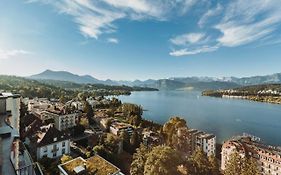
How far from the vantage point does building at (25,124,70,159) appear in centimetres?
1706

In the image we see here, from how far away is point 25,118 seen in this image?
2517 centimetres

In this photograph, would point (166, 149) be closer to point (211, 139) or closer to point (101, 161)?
point (101, 161)

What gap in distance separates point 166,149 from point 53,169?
8053mm

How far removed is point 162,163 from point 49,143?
9.48 metres

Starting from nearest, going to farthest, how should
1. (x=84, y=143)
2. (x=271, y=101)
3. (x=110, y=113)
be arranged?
(x=84, y=143), (x=110, y=113), (x=271, y=101)

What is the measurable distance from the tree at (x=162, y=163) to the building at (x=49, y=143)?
782 centimetres

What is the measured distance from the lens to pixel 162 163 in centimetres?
1473

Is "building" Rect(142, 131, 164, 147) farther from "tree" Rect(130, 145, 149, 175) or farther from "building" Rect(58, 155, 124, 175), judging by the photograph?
"building" Rect(58, 155, 124, 175)

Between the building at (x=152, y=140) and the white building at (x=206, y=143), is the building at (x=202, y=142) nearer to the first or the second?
the white building at (x=206, y=143)

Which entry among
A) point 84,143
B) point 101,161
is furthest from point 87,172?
point 84,143

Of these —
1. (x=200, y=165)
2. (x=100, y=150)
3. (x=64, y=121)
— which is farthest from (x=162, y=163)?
(x=64, y=121)

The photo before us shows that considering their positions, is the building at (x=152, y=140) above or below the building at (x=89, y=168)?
below

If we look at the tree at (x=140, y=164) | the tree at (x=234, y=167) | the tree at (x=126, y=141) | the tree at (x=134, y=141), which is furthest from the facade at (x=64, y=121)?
the tree at (x=234, y=167)

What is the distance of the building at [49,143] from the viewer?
56.0 feet
